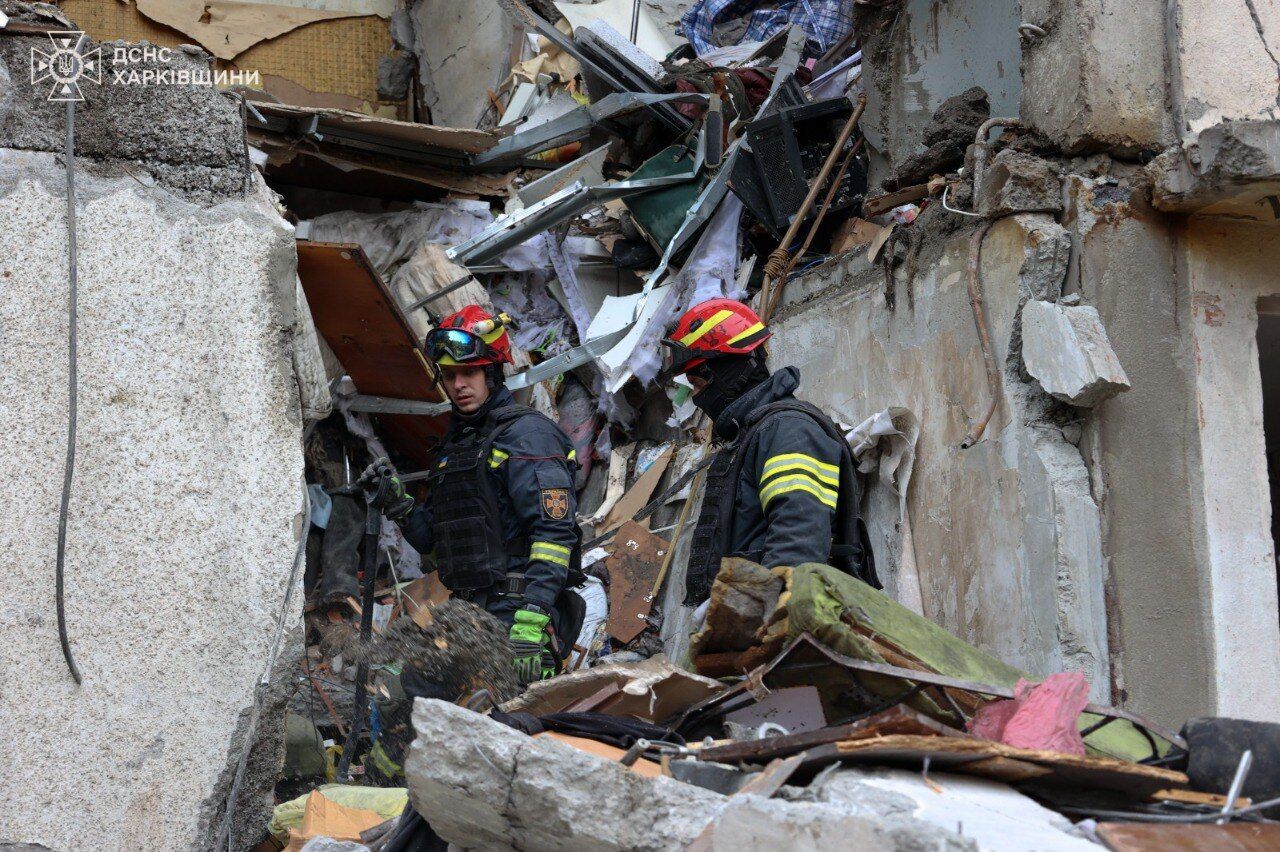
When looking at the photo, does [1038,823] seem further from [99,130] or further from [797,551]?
[99,130]

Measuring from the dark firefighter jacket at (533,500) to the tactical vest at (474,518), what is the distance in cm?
2

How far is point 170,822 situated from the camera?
10.6ft

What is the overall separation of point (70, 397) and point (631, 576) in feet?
12.7

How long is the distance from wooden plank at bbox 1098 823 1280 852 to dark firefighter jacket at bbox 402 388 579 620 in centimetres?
267

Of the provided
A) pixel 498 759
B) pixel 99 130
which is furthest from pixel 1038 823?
pixel 99 130

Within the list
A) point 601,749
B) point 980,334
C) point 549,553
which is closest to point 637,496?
point 549,553

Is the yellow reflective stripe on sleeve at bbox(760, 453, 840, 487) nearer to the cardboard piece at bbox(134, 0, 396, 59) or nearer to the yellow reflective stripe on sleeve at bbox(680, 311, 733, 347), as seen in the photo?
the yellow reflective stripe on sleeve at bbox(680, 311, 733, 347)

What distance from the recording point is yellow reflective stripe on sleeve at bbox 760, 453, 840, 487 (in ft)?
13.7

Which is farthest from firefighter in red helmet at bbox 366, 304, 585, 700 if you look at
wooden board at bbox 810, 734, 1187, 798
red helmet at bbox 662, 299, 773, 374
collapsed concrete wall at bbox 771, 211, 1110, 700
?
wooden board at bbox 810, 734, 1187, 798

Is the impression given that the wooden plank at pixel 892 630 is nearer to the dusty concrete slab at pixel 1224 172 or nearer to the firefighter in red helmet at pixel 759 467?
the firefighter in red helmet at pixel 759 467

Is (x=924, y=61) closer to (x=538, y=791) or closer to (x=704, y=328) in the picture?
(x=704, y=328)

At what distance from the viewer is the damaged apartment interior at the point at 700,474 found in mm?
2582

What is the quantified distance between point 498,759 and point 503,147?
5.59 m

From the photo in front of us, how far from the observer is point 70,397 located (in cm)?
324
